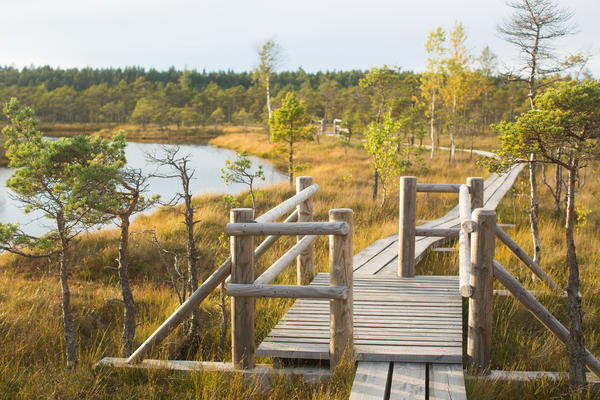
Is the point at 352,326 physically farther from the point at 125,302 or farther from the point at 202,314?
the point at 202,314

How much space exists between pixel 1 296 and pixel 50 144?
305 centimetres

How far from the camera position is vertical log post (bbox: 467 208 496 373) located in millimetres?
3611

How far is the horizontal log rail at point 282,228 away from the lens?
3445 mm

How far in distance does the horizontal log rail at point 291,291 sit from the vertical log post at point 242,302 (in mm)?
85

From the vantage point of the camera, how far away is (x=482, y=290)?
367 cm

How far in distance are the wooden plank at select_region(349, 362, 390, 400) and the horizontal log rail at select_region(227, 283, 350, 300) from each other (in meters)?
0.54

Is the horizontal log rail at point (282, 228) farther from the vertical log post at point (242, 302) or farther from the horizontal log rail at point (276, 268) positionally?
the horizontal log rail at point (276, 268)

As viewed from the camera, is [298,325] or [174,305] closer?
[298,325]

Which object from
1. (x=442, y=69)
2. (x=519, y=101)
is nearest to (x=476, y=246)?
(x=442, y=69)

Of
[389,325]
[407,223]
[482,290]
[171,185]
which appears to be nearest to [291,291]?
[389,325]

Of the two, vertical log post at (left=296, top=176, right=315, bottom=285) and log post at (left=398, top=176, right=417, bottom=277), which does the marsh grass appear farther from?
log post at (left=398, top=176, right=417, bottom=277)

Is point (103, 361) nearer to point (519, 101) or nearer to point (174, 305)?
point (174, 305)

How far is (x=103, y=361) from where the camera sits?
3.86m

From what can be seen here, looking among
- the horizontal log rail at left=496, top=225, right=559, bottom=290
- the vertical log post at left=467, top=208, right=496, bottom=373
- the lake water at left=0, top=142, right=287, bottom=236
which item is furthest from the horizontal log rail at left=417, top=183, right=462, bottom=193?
the lake water at left=0, top=142, right=287, bottom=236
